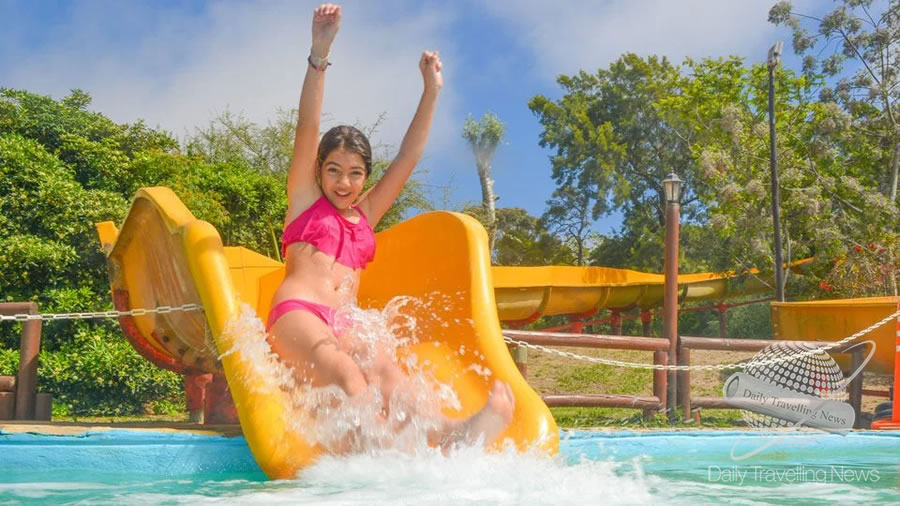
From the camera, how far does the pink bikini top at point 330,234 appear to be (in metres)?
3.02

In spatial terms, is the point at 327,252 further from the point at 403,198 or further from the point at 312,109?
the point at 403,198

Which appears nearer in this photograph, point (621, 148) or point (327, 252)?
point (327, 252)

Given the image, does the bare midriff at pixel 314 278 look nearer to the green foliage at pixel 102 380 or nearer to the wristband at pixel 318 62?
the wristband at pixel 318 62

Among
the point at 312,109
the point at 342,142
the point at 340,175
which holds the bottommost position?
the point at 340,175

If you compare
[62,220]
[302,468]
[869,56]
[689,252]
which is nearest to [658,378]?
[302,468]

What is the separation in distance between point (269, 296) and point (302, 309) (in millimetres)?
842

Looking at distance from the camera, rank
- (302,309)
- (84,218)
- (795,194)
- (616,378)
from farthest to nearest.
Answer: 1. (795,194)
2. (616,378)
3. (84,218)
4. (302,309)

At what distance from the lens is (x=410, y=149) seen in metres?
3.42

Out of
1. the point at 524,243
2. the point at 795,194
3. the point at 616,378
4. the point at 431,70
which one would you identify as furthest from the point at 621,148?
the point at 431,70

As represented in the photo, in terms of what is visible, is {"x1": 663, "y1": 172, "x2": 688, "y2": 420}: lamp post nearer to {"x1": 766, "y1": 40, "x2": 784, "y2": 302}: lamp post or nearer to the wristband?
the wristband

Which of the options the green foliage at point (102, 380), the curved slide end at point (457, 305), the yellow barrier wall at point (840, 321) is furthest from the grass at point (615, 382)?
the green foliage at point (102, 380)

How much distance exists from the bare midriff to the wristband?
2.17 ft

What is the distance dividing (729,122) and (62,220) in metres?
10.4

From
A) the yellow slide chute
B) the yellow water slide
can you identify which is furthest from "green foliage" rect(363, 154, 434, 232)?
the yellow slide chute
